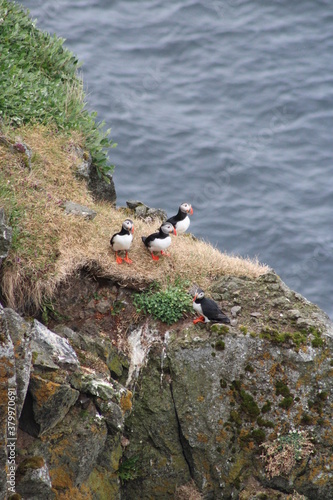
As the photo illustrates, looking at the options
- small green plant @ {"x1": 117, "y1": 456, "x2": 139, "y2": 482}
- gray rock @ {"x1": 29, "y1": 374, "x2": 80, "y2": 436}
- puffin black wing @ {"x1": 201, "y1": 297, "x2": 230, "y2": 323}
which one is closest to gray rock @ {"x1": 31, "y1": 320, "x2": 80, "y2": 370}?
gray rock @ {"x1": 29, "y1": 374, "x2": 80, "y2": 436}

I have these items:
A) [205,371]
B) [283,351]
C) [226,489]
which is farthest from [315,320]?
[226,489]

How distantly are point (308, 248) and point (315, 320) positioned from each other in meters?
14.9

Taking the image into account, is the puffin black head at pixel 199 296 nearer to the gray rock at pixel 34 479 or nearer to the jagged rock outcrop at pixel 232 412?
the jagged rock outcrop at pixel 232 412

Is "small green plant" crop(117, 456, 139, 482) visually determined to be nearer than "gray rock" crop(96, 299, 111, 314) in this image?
Yes

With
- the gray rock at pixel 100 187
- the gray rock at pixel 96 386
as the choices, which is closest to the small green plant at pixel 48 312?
the gray rock at pixel 96 386

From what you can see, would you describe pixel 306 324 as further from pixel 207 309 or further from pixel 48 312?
pixel 48 312

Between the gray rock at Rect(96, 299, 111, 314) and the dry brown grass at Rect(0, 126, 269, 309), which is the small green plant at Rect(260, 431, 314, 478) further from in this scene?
the gray rock at Rect(96, 299, 111, 314)

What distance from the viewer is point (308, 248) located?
2647 centimetres

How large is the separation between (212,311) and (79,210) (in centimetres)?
348

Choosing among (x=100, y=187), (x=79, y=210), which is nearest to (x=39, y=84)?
(x=100, y=187)

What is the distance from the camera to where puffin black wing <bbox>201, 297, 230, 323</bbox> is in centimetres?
1139

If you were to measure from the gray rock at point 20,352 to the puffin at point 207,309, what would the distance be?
338 cm

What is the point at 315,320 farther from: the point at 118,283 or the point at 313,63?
the point at 313,63

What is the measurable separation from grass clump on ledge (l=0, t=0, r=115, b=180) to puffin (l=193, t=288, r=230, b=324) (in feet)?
17.6
